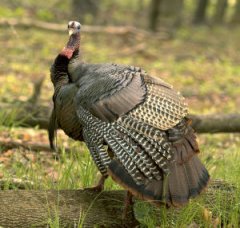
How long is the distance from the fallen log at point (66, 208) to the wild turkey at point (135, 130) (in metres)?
0.27

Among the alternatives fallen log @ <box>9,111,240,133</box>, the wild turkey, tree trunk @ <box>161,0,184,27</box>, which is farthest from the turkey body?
tree trunk @ <box>161,0,184,27</box>

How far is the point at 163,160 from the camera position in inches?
138

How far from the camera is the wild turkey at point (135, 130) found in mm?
3383

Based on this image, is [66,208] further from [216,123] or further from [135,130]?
[216,123]

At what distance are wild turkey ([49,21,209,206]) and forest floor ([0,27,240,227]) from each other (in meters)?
0.30

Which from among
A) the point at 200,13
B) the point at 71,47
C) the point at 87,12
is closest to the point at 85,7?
the point at 87,12

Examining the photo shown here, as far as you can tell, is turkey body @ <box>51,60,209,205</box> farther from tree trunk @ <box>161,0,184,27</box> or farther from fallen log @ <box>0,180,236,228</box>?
tree trunk @ <box>161,0,184,27</box>

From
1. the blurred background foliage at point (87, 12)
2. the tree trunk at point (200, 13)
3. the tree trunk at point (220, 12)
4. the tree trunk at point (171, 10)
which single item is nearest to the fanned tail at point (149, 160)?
the blurred background foliage at point (87, 12)

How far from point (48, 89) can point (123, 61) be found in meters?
3.69

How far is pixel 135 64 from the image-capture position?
531 inches

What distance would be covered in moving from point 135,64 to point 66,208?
1007 centimetres

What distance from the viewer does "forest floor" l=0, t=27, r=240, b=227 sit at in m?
4.29

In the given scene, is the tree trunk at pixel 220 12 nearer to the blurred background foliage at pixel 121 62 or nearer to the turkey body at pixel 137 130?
the blurred background foliage at pixel 121 62

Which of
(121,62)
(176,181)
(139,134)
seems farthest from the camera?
(121,62)
